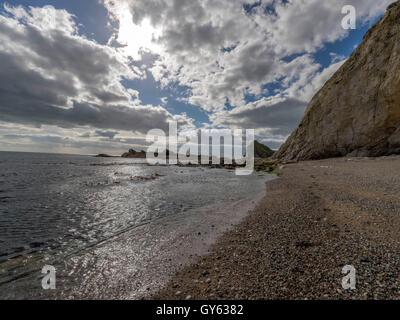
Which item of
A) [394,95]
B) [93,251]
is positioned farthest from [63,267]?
[394,95]

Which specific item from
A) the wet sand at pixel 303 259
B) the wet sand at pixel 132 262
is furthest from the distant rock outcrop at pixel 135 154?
the wet sand at pixel 303 259

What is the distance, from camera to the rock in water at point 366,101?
27984 millimetres

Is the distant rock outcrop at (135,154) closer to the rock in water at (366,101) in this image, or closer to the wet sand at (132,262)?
the rock in water at (366,101)

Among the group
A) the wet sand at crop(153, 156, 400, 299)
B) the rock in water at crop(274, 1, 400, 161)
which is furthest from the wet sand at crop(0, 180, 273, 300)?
the rock in water at crop(274, 1, 400, 161)

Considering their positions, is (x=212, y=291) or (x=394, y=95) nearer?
(x=212, y=291)

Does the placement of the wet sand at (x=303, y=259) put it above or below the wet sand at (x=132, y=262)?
above

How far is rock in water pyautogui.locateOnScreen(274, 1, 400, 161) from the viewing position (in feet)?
91.8

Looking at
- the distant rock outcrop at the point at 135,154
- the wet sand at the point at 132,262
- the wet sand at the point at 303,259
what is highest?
the distant rock outcrop at the point at 135,154

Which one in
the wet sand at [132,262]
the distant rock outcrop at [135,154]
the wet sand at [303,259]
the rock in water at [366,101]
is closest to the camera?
the wet sand at [303,259]

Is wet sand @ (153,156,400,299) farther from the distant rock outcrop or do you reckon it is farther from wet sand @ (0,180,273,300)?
the distant rock outcrop

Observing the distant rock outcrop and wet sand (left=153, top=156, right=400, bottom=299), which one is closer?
wet sand (left=153, top=156, right=400, bottom=299)
